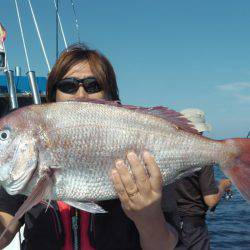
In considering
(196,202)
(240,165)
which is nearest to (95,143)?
(240,165)

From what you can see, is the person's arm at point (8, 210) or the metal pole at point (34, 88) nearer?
the person's arm at point (8, 210)

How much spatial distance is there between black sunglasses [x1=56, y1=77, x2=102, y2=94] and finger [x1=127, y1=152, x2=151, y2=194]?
77 centimetres

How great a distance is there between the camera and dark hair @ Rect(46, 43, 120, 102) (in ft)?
10.5

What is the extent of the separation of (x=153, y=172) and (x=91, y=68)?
99cm

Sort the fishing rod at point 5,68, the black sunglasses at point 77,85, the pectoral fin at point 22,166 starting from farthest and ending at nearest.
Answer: the fishing rod at point 5,68
the black sunglasses at point 77,85
the pectoral fin at point 22,166

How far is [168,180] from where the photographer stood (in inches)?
109

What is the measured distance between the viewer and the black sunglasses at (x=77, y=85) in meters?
3.14

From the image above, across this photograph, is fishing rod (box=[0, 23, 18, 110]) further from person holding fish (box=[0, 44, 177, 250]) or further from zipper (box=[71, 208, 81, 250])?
zipper (box=[71, 208, 81, 250])

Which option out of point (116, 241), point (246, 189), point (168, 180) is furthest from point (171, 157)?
point (116, 241)

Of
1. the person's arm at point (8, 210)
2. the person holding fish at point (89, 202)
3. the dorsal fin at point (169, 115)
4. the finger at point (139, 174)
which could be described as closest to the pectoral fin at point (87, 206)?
the person holding fish at point (89, 202)

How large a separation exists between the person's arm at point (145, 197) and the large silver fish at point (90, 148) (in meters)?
0.05

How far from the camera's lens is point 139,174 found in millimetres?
2660

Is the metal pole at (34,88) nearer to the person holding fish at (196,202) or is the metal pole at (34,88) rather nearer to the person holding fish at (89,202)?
the person holding fish at (196,202)

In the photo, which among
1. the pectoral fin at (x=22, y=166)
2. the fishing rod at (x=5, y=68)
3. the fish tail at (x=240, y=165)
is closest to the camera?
the pectoral fin at (x=22, y=166)
